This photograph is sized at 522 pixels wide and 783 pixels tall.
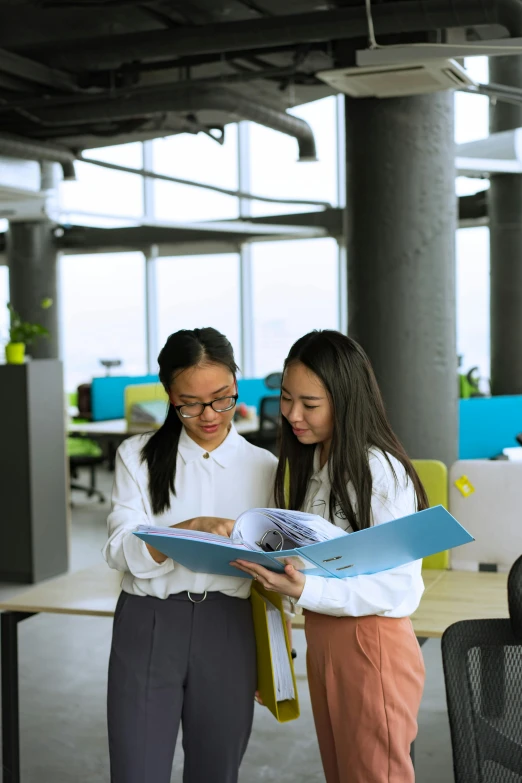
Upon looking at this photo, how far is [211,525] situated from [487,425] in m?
5.18

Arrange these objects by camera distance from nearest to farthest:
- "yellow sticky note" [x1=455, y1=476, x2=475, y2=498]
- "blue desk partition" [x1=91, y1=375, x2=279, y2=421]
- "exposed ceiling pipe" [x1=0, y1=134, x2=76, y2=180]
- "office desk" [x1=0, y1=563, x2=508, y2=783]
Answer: "office desk" [x1=0, y1=563, x2=508, y2=783], "yellow sticky note" [x1=455, y1=476, x2=475, y2=498], "exposed ceiling pipe" [x1=0, y1=134, x2=76, y2=180], "blue desk partition" [x1=91, y1=375, x2=279, y2=421]

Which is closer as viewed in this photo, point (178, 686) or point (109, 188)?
point (178, 686)

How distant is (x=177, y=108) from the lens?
6.27 metres

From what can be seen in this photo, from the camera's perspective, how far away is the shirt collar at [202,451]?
203 cm

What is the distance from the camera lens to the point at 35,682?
4559mm

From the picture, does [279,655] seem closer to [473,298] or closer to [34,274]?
[473,298]

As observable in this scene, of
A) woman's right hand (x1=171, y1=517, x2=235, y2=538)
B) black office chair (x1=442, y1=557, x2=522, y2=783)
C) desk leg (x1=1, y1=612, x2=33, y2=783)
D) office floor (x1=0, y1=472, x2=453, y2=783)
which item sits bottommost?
office floor (x1=0, y1=472, x2=453, y2=783)

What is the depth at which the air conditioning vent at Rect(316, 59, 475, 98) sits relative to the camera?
4.01m

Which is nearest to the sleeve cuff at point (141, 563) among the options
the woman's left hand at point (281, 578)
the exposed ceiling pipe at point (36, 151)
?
the woman's left hand at point (281, 578)

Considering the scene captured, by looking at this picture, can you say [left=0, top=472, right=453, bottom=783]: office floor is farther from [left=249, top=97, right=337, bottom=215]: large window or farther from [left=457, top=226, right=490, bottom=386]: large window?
[left=249, top=97, right=337, bottom=215]: large window

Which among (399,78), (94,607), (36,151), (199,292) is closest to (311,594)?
(94,607)

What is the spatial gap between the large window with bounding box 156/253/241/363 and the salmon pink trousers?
11.4 metres

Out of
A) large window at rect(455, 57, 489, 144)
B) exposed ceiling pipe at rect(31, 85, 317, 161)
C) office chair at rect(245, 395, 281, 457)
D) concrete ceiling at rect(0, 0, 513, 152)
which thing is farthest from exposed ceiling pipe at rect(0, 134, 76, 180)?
large window at rect(455, 57, 489, 144)

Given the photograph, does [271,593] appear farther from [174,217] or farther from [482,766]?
[174,217]
